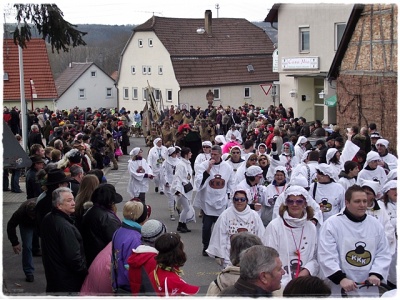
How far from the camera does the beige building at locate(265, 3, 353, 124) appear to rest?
37250mm

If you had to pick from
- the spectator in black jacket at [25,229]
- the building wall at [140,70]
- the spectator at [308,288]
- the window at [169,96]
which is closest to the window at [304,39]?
the building wall at [140,70]

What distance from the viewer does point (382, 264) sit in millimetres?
7312

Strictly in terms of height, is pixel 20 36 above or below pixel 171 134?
above

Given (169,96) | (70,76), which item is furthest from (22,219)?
(70,76)

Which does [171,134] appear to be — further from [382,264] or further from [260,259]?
[260,259]

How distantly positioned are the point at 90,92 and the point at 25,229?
2620 inches

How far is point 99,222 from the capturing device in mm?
7910

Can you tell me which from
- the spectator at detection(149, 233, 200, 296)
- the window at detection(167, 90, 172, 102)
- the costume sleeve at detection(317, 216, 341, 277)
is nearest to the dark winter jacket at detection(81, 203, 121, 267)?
the spectator at detection(149, 233, 200, 296)

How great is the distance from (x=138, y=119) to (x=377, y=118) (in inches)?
862

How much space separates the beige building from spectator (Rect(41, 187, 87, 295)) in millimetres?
29428

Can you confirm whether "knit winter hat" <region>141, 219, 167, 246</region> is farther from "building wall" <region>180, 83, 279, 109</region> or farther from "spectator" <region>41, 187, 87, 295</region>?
"building wall" <region>180, 83, 279, 109</region>

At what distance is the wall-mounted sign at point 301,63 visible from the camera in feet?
125

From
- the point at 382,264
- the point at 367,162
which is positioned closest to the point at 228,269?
the point at 382,264

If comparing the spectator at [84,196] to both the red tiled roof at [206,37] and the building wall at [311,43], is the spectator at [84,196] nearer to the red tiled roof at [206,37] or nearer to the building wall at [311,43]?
the building wall at [311,43]
